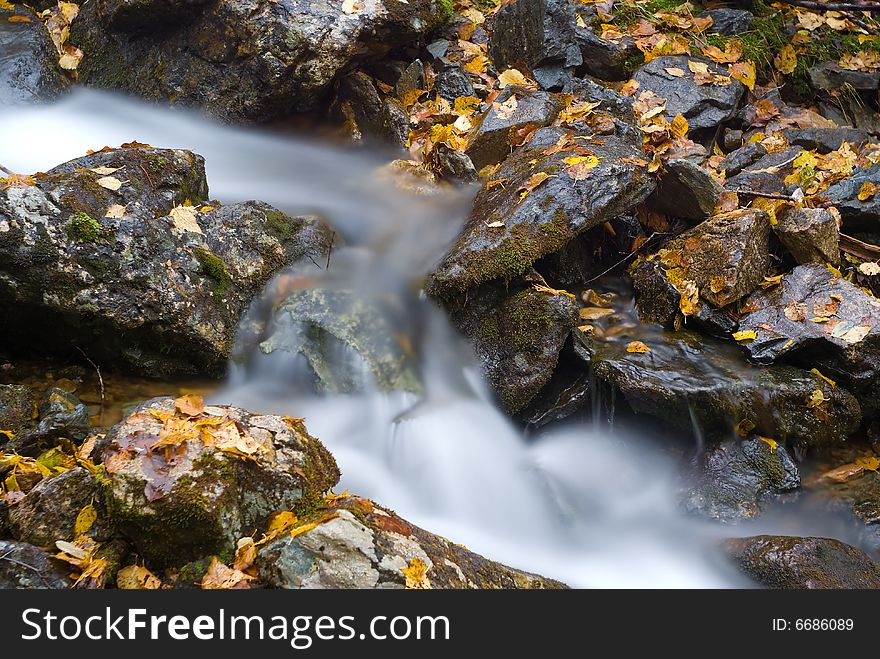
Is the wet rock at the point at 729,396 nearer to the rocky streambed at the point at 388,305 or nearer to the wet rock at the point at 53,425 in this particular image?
the rocky streambed at the point at 388,305

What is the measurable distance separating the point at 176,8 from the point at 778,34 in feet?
20.4

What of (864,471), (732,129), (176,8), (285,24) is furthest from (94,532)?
(732,129)

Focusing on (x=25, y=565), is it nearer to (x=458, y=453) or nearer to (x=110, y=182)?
(x=458, y=453)

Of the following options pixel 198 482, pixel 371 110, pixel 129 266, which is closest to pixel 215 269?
pixel 129 266

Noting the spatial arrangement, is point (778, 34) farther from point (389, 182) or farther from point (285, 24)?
point (285, 24)

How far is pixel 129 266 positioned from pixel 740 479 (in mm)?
3790

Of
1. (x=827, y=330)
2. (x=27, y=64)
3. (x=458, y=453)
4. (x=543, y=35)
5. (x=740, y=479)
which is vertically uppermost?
(x=543, y=35)

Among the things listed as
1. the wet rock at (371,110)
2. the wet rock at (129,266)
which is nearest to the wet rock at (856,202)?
the wet rock at (371,110)

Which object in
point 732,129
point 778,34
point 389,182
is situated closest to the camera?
point 389,182

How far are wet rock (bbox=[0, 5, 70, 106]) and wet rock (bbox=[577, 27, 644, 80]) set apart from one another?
5066mm

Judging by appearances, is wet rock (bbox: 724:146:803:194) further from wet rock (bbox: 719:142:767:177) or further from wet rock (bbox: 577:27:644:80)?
wet rock (bbox: 577:27:644:80)

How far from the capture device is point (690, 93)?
6410mm
